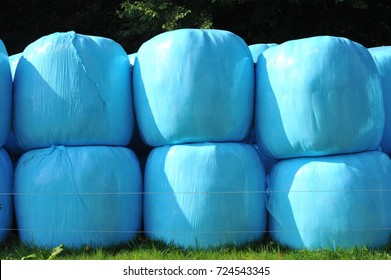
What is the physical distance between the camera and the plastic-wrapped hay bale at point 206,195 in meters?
3.50

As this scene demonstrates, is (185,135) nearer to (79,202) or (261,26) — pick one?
(79,202)

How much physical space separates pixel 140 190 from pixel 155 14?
4047 millimetres

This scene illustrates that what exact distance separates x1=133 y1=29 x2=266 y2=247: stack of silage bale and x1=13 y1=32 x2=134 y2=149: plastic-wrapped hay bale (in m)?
0.21

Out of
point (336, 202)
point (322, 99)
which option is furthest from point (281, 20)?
point (336, 202)

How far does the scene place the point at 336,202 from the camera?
136 inches

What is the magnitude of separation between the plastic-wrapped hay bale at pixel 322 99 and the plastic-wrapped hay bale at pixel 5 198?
66.3 inches

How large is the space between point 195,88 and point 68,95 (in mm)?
775

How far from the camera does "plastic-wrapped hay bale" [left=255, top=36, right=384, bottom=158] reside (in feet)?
11.4

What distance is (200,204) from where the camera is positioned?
3498 mm

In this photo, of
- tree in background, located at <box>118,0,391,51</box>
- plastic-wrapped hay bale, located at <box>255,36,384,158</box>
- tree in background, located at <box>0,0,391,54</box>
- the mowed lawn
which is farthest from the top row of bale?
tree in background, located at <box>118,0,391,51</box>

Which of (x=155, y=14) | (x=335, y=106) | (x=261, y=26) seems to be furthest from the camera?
(x=261, y=26)

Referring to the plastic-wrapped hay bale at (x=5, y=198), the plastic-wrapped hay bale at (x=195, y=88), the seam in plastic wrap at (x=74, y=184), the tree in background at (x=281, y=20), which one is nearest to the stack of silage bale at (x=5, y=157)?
the plastic-wrapped hay bale at (x=5, y=198)

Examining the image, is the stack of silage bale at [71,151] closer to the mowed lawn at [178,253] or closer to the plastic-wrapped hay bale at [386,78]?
the mowed lawn at [178,253]

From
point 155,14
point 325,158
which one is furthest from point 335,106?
point 155,14
